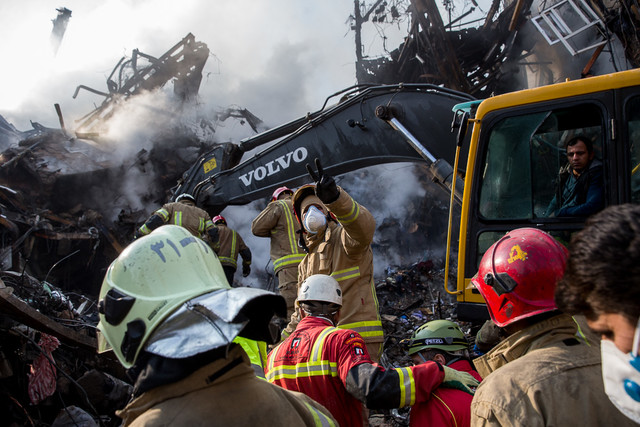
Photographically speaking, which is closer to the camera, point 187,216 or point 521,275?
point 521,275

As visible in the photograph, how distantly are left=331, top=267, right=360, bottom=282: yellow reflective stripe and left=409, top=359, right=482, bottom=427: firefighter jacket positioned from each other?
4.61ft

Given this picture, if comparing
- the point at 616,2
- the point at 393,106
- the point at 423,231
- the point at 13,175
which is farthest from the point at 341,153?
the point at 13,175

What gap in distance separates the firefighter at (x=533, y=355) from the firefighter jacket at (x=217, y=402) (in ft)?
2.10

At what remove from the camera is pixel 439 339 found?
8.53 ft

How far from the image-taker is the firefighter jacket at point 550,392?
1322 mm

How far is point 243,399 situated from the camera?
120 centimetres

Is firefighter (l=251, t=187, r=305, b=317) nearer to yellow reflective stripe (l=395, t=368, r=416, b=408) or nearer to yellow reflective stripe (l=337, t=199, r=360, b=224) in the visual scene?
yellow reflective stripe (l=337, t=199, r=360, b=224)

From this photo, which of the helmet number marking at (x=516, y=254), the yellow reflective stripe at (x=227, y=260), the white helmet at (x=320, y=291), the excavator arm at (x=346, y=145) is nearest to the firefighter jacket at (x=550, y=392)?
the helmet number marking at (x=516, y=254)

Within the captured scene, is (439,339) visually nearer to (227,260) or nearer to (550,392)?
(550,392)

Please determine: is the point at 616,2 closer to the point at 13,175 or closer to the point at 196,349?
the point at 196,349

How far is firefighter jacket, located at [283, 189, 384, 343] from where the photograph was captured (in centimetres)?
313

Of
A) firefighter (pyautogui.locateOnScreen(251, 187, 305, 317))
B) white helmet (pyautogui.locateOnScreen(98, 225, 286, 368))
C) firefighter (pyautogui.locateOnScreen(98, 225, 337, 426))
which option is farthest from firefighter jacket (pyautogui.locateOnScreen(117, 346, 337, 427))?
firefighter (pyautogui.locateOnScreen(251, 187, 305, 317))

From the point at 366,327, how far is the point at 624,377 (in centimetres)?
236

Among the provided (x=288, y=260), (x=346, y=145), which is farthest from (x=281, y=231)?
(x=346, y=145)
